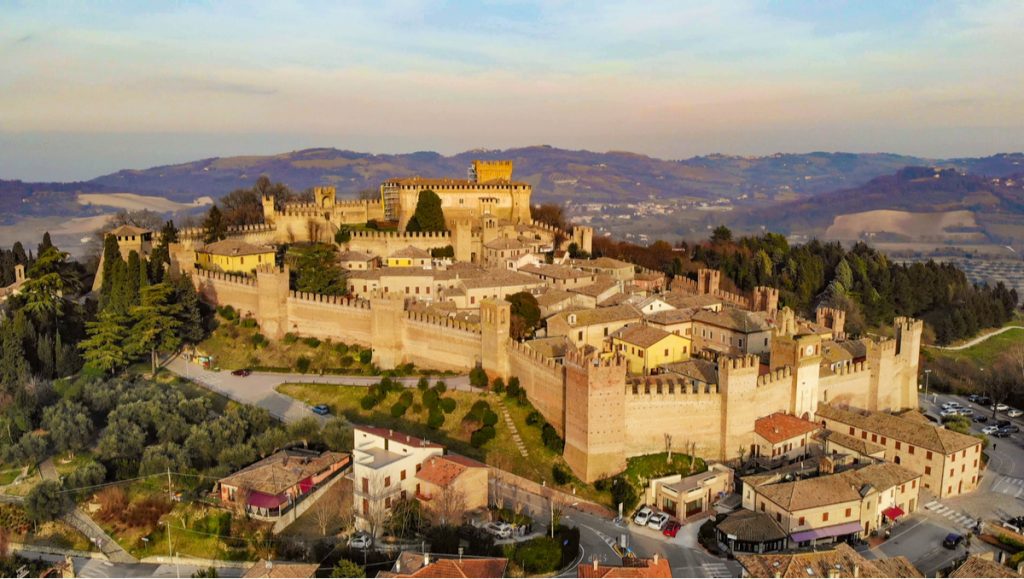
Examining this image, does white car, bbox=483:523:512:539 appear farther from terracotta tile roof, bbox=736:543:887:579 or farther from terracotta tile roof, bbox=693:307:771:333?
terracotta tile roof, bbox=693:307:771:333

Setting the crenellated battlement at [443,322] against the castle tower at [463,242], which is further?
the castle tower at [463,242]

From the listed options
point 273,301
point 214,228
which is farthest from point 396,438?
point 214,228

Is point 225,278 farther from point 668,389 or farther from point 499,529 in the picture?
point 668,389

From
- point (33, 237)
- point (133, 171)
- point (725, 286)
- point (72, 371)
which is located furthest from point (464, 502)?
point (133, 171)

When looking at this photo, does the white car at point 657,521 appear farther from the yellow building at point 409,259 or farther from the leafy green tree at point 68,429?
the yellow building at point 409,259


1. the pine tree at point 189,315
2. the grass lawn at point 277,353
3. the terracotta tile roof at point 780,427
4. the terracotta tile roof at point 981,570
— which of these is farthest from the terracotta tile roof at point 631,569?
the pine tree at point 189,315

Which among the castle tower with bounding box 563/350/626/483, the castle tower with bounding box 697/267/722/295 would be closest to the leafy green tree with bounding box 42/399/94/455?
the castle tower with bounding box 563/350/626/483
